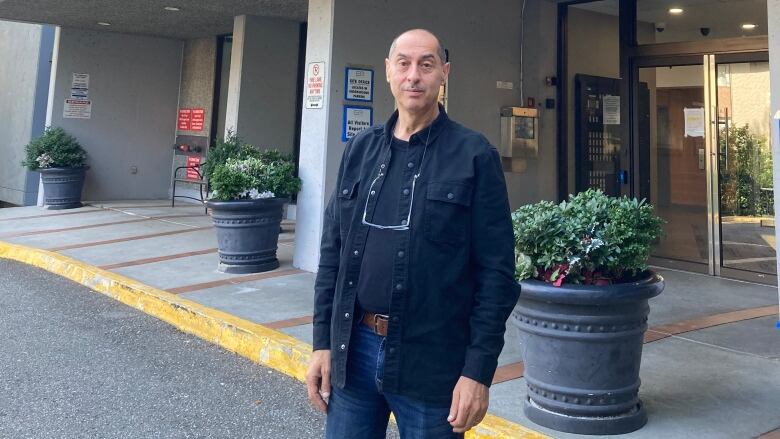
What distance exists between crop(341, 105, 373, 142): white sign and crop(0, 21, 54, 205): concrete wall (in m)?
11.5

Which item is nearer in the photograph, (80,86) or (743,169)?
(743,169)

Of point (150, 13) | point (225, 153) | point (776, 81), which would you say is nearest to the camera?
point (776, 81)

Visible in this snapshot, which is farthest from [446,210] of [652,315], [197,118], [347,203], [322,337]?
[197,118]

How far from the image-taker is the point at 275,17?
12.2 metres

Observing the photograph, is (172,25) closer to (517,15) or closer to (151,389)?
(517,15)

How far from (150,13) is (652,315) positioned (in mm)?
10507

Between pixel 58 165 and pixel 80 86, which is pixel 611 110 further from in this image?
pixel 80 86

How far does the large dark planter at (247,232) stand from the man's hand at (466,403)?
5889 mm

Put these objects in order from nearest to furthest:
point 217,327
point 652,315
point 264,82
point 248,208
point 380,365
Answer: point 380,365, point 217,327, point 652,315, point 248,208, point 264,82

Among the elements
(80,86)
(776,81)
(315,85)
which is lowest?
(776,81)

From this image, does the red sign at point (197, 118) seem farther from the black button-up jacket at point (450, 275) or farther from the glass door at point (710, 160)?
the black button-up jacket at point (450, 275)

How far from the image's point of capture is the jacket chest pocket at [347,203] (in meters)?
2.12

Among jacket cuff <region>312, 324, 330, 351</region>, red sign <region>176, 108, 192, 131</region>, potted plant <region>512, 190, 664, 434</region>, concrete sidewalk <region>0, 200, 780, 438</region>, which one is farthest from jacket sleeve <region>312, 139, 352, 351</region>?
red sign <region>176, 108, 192, 131</region>

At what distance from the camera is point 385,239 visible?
199 cm
